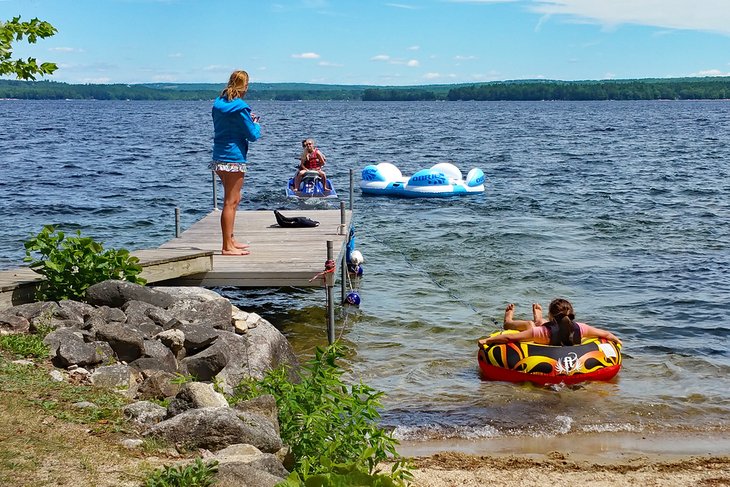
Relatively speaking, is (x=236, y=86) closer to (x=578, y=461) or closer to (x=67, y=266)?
(x=67, y=266)

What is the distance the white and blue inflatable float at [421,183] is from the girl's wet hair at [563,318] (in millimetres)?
18644

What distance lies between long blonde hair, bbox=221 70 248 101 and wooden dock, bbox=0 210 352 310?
190 cm

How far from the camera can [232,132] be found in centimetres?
1091

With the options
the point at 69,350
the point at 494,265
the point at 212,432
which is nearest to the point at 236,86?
the point at 69,350

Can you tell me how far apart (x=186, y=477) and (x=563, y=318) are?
6.41 m

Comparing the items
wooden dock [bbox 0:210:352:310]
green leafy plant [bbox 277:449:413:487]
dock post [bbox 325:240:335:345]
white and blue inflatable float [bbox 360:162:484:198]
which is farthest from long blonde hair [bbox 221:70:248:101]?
white and blue inflatable float [bbox 360:162:484:198]

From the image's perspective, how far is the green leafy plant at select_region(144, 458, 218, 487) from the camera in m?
5.24

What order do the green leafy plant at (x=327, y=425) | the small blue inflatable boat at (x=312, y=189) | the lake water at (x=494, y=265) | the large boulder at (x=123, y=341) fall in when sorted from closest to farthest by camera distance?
the green leafy plant at (x=327, y=425), the large boulder at (x=123, y=341), the lake water at (x=494, y=265), the small blue inflatable boat at (x=312, y=189)

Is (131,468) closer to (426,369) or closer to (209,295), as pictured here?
(209,295)

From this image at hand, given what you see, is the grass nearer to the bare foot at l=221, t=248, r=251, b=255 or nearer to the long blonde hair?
the long blonde hair

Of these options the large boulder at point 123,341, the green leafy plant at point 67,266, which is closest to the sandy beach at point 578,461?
the large boulder at point 123,341

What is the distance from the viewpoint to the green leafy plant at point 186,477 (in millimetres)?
5242

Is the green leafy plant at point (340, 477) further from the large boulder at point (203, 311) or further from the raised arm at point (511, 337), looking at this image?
the raised arm at point (511, 337)

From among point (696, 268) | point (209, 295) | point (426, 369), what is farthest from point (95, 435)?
point (696, 268)
